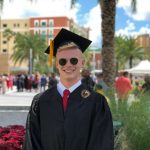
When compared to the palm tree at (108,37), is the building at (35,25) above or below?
above

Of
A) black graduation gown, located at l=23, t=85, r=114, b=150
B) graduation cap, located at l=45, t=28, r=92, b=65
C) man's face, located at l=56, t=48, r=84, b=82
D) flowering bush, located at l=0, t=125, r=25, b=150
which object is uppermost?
graduation cap, located at l=45, t=28, r=92, b=65

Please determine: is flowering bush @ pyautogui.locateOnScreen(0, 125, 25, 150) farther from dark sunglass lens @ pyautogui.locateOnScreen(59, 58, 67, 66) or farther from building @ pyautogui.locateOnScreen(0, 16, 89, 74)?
building @ pyautogui.locateOnScreen(0, 16, 89, 74)

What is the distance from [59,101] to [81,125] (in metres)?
0.24

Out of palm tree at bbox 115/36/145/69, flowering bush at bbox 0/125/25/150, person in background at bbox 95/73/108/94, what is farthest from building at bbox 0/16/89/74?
flowering bush at bbox 0/125/25/150

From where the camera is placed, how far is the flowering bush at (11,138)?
525 centimetres

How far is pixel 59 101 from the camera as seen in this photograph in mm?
3604

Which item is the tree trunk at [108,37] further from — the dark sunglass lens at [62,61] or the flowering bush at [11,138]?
the dark sunglass lens at [62,61]

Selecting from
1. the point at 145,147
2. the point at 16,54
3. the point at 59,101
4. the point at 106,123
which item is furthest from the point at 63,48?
the point at 16,54

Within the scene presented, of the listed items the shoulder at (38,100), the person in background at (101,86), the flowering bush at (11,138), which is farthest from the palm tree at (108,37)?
the shoulder at (38,100)

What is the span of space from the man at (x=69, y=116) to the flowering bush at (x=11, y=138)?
1.68 metres

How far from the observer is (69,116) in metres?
3.54

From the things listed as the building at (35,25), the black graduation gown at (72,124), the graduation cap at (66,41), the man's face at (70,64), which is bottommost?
the black graduation gown at (72,124)

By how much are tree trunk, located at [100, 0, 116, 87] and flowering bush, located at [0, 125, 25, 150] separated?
33.9 feet

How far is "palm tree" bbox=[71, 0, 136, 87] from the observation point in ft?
53.7
